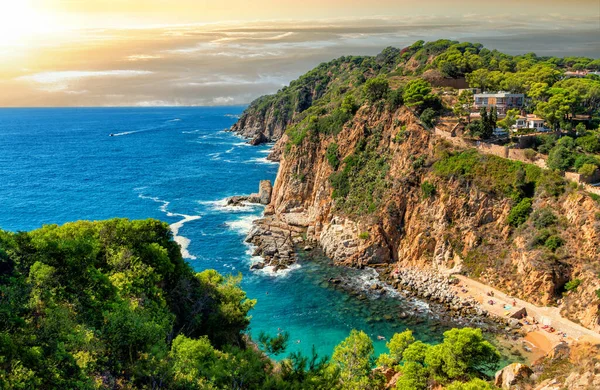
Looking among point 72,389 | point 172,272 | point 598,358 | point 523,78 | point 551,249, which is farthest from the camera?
point 523,78

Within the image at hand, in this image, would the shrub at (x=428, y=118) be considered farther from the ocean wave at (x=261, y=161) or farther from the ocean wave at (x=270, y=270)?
the ocean wave at (x=261, y=161)

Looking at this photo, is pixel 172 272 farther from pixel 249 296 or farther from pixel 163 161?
pixel 163 161

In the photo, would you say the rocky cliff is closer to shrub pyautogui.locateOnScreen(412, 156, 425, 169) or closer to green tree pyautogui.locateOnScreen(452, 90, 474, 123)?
shrub pyautogui.locateOnScreen(412, 156, 425, 169)

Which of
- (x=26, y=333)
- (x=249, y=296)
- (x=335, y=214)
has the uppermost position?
(x=26, y=333)

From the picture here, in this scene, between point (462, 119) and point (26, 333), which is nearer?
point (26, 333)

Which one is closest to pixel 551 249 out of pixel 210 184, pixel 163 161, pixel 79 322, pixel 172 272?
pixel 172 272

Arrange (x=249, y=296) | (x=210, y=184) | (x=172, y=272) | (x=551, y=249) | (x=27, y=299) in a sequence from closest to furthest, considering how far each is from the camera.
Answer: (x=27, y=299) → (x=172, y=272) → (x=551, y=249) → (x=249, y=296) → (x=210, y=184)
